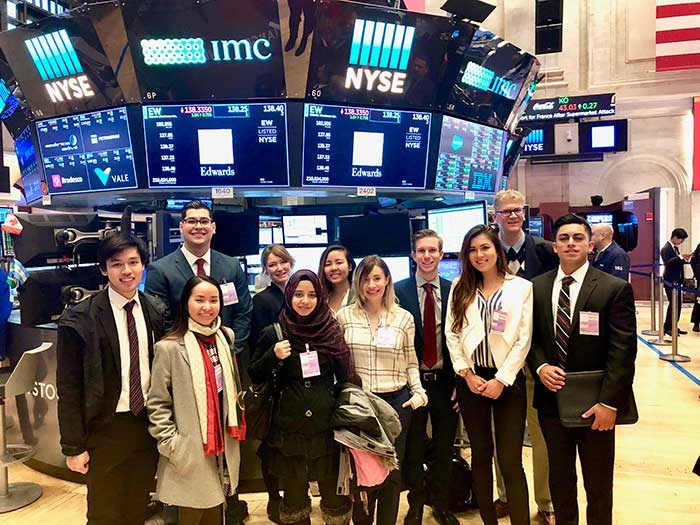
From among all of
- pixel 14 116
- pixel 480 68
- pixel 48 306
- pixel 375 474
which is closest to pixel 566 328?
pixel 375 474


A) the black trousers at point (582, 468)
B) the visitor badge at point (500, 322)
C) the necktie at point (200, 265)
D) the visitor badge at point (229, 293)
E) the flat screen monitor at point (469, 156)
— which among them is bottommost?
the black trousers at point (582, 468)

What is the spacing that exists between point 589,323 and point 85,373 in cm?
225

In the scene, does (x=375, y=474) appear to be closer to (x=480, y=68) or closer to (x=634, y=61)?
(x=480, y=68)

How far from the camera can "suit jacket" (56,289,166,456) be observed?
2.16 m

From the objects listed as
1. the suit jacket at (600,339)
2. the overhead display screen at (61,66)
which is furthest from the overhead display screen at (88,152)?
the suit jacket at (600,339)

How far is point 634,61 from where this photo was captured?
1257cm

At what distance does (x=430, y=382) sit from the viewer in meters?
Answer: 2.80

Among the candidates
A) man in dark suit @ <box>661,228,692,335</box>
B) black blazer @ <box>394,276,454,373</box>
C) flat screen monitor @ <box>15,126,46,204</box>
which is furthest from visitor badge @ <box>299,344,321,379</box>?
man in dark suit @ <box>661,228,692,335</box>

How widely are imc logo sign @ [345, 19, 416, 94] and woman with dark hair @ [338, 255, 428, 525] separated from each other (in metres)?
1.86

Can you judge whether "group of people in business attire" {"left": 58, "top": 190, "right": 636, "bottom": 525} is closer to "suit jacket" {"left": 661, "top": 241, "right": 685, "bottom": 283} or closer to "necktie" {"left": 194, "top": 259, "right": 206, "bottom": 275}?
"necktie" {"left": 194, "top": 259, "right": 206, "bottom": 275}

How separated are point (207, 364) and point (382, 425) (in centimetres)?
87

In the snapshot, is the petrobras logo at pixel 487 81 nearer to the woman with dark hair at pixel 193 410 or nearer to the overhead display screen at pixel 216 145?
the overhead display screen at pixel 216 145

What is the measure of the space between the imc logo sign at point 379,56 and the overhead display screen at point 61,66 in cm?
178

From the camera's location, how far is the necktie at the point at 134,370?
7.38 feet
